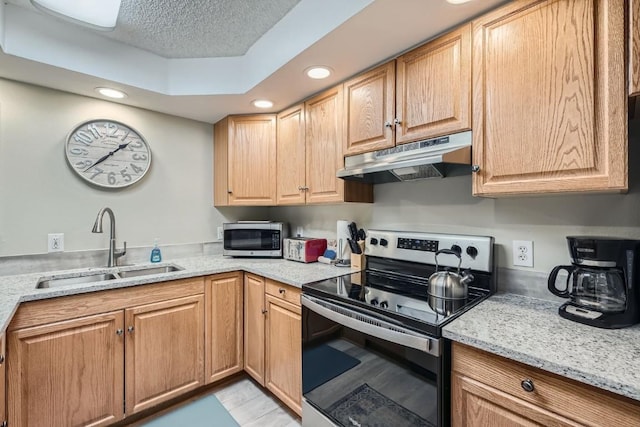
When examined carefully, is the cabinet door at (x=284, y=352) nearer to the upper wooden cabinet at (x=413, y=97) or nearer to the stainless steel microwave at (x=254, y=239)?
the stainless steel microwave at (x=254, y=239)

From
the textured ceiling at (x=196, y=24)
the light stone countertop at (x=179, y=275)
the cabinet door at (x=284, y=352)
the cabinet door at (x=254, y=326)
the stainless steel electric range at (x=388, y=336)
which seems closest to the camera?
the stainless steel electric range at (x=388, y=336)

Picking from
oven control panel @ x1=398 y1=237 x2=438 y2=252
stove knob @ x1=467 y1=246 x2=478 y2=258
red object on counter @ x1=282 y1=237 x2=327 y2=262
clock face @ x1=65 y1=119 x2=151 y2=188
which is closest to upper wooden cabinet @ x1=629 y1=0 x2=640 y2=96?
stove knob @ x1=467 y1=246 x2=478 y2=258

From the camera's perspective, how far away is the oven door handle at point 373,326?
3.35ft

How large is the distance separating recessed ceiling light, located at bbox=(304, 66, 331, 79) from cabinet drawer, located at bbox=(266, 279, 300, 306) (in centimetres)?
128

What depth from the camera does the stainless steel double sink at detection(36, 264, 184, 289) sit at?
175 centimetres

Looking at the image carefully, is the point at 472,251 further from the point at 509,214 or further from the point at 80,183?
the point at 80,183

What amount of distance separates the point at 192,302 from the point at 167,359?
1.16ft

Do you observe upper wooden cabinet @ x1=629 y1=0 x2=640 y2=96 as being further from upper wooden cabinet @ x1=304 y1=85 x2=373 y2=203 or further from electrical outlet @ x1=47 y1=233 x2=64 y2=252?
electrical outlet @ x1=47 y1=233 x2=64 y2=252

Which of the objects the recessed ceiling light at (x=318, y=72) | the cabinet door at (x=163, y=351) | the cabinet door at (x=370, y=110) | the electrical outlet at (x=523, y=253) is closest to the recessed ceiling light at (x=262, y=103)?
the recessed ceiling light at (x=318, y=72)

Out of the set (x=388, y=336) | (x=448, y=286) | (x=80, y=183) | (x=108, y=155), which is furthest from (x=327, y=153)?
(x=80, y=183)

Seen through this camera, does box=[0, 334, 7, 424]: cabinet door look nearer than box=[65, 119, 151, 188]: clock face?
Yes

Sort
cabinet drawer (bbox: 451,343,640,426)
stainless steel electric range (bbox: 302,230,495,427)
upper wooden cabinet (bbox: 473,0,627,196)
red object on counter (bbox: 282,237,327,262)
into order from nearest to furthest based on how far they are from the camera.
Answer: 1. cabinet drawer (bbox: 451,343,640,426)
2. upper wooden cabinet (bbox: 473,0,627,196)
3. stainless steel electric range (bbox: 302,230,495,427)
4. red object on counter (bbox: 282,237,327,262)

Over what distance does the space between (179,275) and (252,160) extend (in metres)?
1.06

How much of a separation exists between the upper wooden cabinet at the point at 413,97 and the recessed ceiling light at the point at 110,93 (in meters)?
1.54
